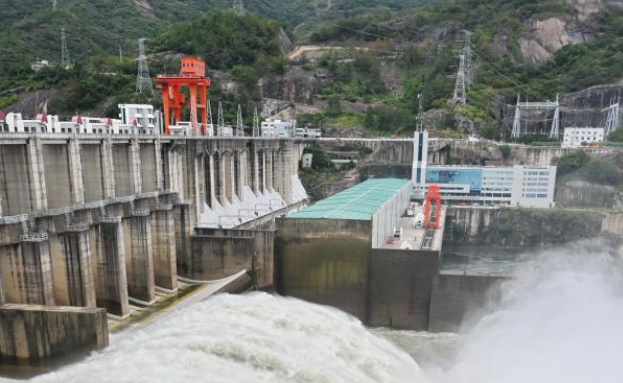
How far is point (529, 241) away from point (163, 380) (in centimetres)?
4063

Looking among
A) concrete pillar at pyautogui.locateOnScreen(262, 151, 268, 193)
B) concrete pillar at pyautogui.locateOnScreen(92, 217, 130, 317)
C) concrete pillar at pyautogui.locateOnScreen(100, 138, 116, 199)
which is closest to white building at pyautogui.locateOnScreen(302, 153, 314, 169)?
concrete pillar at pyautogui.locateOnScreen(262, 151, 268, 193)

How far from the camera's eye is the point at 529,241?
146 feet

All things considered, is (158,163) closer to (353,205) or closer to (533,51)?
(353,205)

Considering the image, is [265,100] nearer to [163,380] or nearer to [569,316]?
[569,316]

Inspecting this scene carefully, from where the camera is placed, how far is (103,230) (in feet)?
63.8

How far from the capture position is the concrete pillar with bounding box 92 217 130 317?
19.3m

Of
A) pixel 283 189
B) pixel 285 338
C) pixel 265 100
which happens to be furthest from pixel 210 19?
pixel 285 338

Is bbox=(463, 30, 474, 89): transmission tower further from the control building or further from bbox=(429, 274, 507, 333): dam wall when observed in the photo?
bbox=(429, 274, 507, 333): dam wall

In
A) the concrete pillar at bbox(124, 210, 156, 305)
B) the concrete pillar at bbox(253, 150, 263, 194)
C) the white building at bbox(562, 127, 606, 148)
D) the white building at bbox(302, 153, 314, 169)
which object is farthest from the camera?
the white building at bbox(562, 127, 606, 148)

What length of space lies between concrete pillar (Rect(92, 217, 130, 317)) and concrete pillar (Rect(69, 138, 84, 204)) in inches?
62.6

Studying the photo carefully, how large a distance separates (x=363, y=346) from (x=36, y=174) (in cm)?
1431

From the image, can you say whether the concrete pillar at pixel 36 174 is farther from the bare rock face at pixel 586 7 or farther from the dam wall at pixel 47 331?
the bare rock face at pixel 586 7

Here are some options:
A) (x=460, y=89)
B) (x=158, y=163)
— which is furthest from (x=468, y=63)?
(x=158, y=163)

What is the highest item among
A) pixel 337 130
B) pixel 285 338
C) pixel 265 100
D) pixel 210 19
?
pixel 210 19
